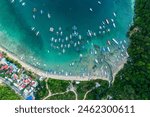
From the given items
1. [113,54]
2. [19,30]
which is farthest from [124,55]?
[19,30]

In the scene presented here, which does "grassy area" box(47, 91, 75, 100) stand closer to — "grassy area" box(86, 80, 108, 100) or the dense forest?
"grassy area" box(86, 80, 108, 100)

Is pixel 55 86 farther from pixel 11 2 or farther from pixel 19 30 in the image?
pixel 11 2

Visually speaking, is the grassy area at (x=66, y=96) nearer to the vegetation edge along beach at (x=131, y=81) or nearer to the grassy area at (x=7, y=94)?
the vegetation edge along beach at (x=131, y=81)

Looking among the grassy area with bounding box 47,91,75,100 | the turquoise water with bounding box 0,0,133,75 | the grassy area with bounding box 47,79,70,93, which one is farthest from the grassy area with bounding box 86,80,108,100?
the turquoise water with bounding box 0,0,133,75

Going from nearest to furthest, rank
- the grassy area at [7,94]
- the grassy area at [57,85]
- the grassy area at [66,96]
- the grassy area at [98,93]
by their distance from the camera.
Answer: the grassy area at [7,94], the grassy area at [66,96], the grassy area at [98,93], the grassy area at [57,85]

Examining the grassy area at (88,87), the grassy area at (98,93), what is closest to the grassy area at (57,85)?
the grassy area at (88,87)
